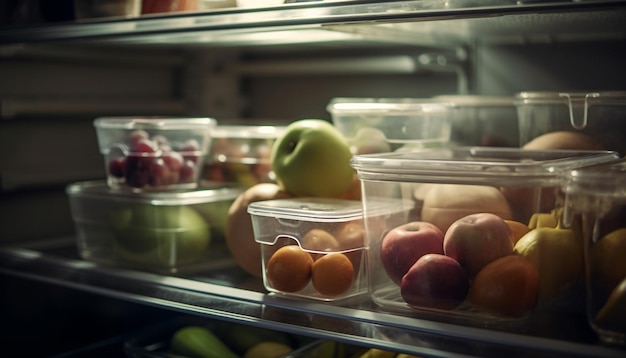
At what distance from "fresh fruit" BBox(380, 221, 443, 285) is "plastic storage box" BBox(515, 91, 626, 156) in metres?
0.35

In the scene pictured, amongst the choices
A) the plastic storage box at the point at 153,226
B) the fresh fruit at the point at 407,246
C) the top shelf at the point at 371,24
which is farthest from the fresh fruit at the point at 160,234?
the fresh fruit at the point at 407,246

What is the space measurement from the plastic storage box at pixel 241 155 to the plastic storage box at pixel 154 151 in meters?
0.08

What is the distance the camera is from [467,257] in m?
1.00

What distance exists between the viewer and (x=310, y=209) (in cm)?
115

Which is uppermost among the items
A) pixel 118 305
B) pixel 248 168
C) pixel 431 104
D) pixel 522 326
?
pixel 431 104

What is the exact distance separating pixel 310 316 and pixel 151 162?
0.50 metres

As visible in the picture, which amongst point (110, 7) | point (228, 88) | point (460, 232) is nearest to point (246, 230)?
point (460, 232)

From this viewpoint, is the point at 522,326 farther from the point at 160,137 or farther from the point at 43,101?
the point at 43,101

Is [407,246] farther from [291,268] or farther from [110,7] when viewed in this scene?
[110,7]

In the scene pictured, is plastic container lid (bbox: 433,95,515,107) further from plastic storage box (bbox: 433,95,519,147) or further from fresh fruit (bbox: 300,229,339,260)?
fresh fruit (bbox: 300,229,339,260)

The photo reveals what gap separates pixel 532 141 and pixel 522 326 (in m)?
0.44

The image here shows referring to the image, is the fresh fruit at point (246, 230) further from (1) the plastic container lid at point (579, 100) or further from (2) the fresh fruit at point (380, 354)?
(1) the plastic container lid at point (579, 100)

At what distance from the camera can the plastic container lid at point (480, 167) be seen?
976 mm

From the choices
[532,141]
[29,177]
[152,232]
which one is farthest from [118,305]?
[532,141]
